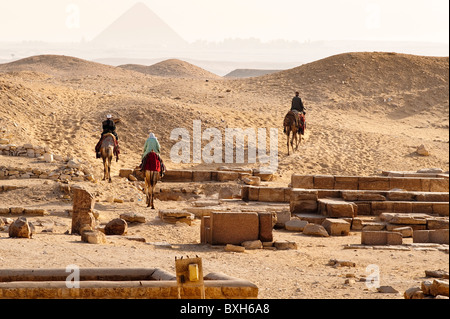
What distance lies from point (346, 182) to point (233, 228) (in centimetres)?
719

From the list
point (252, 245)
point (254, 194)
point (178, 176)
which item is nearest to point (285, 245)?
point (252, 245)

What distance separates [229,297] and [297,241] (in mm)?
6602

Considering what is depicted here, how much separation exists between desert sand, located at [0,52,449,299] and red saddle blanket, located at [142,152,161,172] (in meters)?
0.96

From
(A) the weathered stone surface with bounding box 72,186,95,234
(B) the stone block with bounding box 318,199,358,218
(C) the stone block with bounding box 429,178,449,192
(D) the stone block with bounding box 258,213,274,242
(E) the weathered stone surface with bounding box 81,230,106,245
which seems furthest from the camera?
(C) the stone block with bounding box 429,178,449,192

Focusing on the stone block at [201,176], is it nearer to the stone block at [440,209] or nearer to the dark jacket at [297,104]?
the dark jacket at [297,104]

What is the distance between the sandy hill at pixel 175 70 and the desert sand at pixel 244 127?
8.52m

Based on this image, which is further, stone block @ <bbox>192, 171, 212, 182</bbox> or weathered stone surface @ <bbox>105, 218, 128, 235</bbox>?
stone block @ <bbox>192, 171, 212, 182</bbox>

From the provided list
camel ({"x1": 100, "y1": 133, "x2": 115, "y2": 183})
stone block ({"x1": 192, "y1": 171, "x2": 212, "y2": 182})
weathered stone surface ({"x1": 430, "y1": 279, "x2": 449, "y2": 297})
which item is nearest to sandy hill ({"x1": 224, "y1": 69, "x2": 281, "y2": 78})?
stone block ({"x1": 192, "y1": 171, "x2": 212, "y2": 182})

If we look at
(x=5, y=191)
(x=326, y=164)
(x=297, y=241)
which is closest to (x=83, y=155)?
(x=5, y=191)

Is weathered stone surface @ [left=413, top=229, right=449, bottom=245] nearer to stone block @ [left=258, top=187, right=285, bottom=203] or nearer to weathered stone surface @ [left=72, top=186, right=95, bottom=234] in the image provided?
stone block @ [left=258, top=187, right=285, bottom=203]

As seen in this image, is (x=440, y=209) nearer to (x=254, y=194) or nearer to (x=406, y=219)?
(x=406, y=219)

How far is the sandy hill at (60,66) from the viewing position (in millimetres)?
58844

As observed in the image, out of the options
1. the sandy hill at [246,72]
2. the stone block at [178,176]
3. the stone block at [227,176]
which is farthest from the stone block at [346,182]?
the sandy hill at [246,72]

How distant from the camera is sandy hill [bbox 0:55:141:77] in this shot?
58.8 metres
